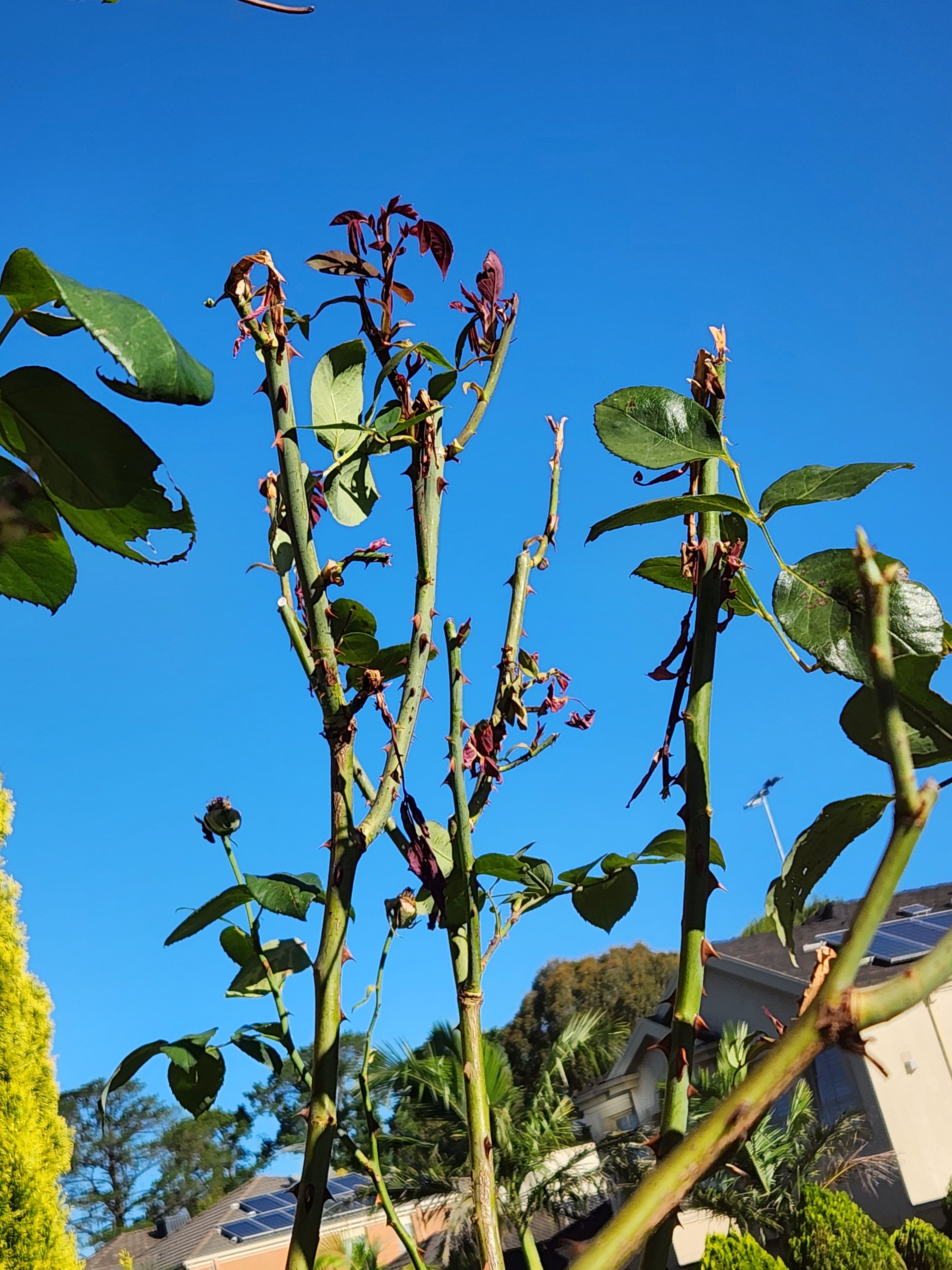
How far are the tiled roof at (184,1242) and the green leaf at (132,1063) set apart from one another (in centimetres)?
2372

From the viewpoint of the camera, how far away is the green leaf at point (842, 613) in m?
0.45

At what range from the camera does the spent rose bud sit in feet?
2.72

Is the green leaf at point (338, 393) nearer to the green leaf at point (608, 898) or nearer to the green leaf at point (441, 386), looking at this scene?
the green leaf at point (441, 386)

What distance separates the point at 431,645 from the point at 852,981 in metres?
0.50

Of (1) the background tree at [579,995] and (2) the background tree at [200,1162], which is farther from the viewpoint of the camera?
(2) the background tree at [200,1162]

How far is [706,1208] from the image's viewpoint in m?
13.2

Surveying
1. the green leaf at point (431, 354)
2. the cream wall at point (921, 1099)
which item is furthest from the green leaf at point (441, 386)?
the cream wall at point (921, 1099)

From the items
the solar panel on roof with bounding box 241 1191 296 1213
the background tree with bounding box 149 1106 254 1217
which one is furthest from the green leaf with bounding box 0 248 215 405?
the background tree with bounding box 149 1106 254 1217

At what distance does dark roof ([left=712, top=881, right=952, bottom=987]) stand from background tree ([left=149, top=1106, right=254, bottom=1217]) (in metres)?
25.5

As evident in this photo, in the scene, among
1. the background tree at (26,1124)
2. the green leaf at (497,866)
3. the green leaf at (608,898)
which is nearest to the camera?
the green leaf at (497,866)

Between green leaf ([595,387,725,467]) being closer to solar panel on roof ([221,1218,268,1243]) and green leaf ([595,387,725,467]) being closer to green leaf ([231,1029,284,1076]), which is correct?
green leaf ([231,1029,284,1076])

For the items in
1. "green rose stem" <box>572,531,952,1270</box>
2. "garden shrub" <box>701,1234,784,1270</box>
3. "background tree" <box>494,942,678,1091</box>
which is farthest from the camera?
"background tree" <box>494,942,678,1091</box>

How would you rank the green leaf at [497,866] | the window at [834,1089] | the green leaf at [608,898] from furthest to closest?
the window at [834,1089] < the green leaf at [608,898] < the green leaf at [497,866]

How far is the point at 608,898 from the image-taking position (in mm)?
819
